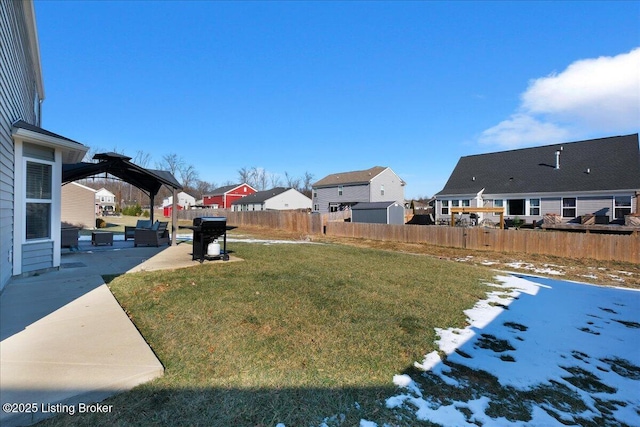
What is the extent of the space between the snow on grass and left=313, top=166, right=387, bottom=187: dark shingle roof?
28227mm

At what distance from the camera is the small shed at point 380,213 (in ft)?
81.1

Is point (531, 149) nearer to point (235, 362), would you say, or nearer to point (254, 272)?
point (254, 272)

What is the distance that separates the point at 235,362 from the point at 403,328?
2.36m

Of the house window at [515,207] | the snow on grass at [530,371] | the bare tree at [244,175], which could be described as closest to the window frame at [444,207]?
the house window at [515,207]

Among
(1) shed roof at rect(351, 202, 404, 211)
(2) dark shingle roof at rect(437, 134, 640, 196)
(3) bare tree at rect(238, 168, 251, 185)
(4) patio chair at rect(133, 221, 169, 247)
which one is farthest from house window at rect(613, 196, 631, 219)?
(3) bare tree at rect(238, 168, 251, 185)

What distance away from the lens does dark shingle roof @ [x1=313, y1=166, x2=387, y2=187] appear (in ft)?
111

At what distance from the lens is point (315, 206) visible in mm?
39344

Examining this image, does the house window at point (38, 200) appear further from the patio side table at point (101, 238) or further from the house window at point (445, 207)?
the house window at point (445, 207)

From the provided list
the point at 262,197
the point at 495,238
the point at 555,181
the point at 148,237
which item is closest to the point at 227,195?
the point at 262,197

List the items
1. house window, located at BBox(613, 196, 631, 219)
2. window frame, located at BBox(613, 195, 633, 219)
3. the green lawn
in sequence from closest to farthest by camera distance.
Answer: the green lawn, window frame, located at BBox(613, 195, 633, 219), house window, located at BBox(613, 196, 631, 219)

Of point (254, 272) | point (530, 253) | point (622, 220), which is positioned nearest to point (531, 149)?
point (622, 220)

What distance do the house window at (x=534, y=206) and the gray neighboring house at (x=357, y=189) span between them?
13800mm

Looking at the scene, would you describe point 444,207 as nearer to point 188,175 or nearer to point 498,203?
point 498,203

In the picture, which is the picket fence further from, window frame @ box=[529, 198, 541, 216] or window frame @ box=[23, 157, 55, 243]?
window frame @ box=[23, 157, 55, 243]
